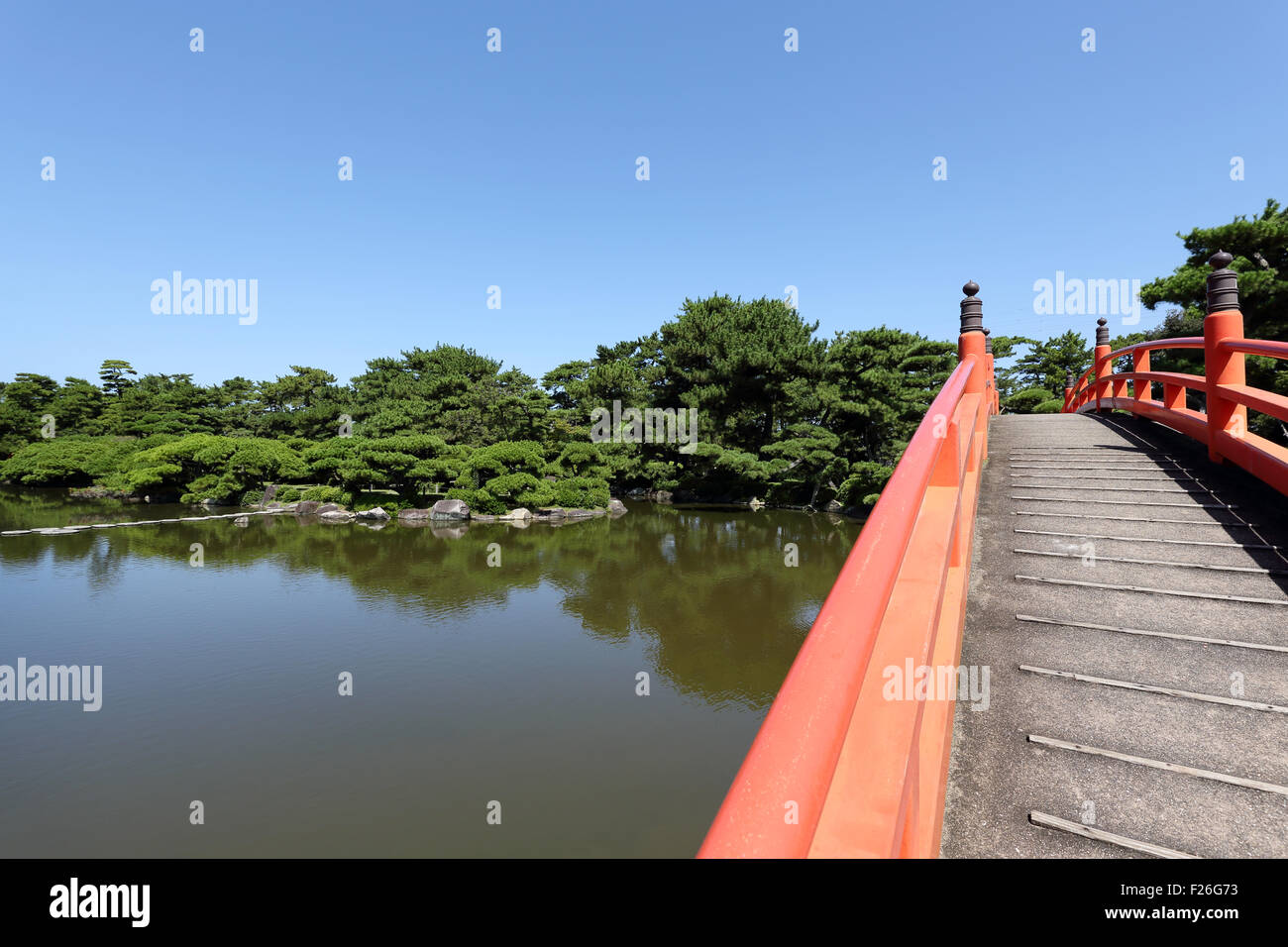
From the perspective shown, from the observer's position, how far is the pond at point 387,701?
4.90m

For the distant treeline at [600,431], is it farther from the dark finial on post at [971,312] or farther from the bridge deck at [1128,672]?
the bridge deck at [1128,672]

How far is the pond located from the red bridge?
11.7 feet

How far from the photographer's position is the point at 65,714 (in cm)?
656

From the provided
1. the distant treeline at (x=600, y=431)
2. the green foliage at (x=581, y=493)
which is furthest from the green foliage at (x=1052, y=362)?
the green foliage at (x=581, y=493)

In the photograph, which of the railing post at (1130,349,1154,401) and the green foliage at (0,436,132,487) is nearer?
the railing post at (1130,349,1154,401)

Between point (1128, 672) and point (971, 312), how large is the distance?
359cm

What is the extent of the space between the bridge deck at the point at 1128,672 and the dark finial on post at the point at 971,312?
1717 millimetres

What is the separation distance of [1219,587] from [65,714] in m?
9.79

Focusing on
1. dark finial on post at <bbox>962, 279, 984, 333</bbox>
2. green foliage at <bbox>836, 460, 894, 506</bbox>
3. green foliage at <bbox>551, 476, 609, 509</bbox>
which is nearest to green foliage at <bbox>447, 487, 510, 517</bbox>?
green foliage at <bbox>551, 476, 609, 509</bbox>

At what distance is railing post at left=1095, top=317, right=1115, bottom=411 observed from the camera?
24.0ft

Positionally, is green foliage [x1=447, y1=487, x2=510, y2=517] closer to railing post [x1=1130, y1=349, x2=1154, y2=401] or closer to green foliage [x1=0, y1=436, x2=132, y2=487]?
railing post [x1=1130, y1=349, x2=1154, y2=401]

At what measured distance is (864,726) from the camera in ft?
4.06

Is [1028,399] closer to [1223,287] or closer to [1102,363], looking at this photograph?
[1102,363]

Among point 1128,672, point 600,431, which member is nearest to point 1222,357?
point 1128,672
